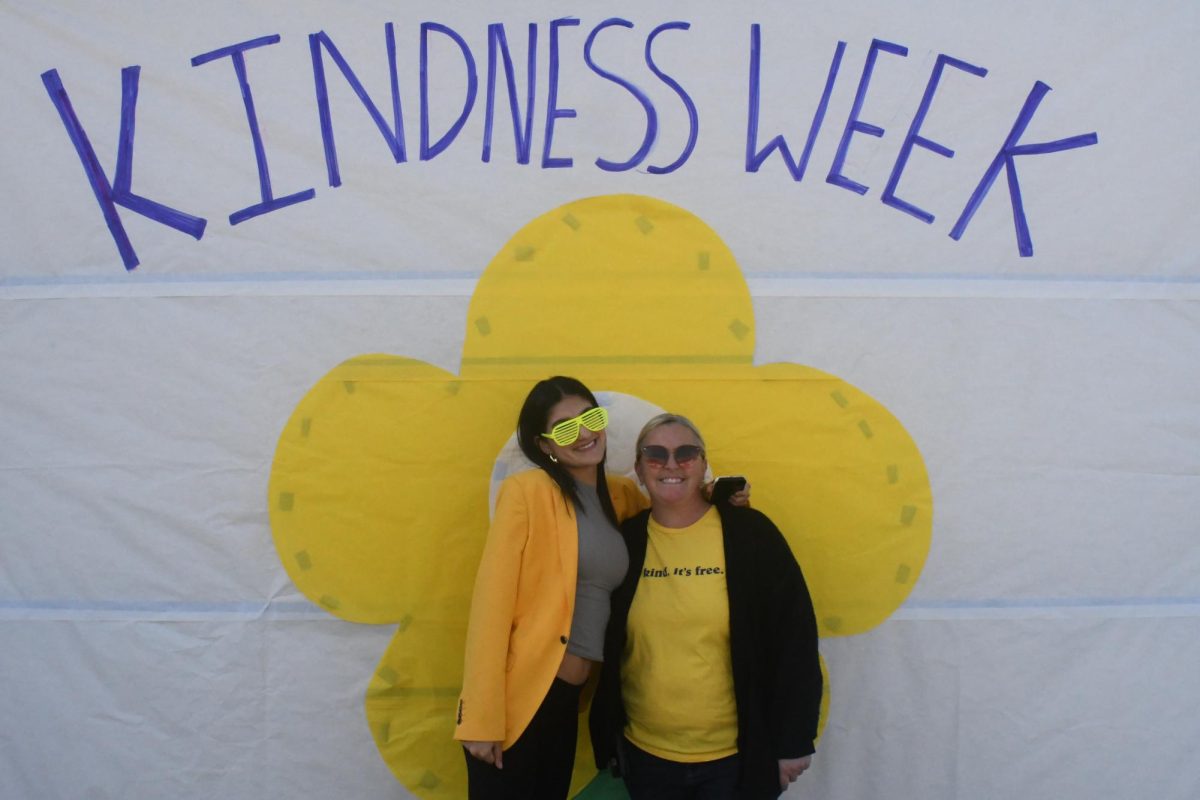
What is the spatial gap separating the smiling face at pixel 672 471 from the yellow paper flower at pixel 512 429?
0.34 meters

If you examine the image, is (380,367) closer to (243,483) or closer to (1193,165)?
(243,483)

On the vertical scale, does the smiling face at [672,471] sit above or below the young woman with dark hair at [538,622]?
above

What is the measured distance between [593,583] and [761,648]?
355mm

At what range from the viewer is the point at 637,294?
217cm

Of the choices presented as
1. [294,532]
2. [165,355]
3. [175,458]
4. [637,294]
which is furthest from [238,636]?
[637,294]

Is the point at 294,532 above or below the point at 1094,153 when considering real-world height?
below

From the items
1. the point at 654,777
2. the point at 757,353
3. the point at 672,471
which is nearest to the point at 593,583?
the point at 672,471

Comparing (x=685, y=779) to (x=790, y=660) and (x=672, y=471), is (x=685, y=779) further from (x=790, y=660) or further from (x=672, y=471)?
(x=672, y=471)

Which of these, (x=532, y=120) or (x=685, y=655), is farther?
(x=532, y=120)

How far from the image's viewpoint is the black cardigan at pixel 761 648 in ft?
5.67

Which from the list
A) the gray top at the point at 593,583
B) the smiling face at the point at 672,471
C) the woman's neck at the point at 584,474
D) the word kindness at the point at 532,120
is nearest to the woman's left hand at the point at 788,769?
the gray top at the point at 593,583

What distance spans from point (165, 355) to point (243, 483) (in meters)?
0.36

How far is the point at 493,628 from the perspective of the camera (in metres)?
1.73

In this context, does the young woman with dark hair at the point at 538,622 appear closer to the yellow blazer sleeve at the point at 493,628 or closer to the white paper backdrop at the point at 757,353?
the yellow blazer sleeve at the point at 493,628
